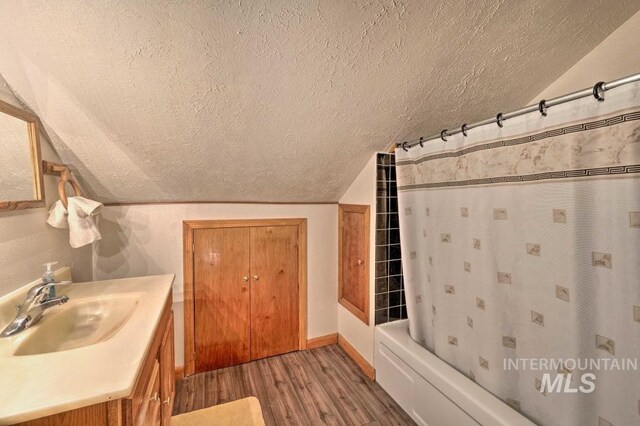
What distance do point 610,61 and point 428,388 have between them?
193 cm

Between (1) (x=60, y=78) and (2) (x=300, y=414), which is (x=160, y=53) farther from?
(2) (x=300, y=414)

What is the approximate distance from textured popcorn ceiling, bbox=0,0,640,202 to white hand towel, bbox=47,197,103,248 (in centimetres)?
31

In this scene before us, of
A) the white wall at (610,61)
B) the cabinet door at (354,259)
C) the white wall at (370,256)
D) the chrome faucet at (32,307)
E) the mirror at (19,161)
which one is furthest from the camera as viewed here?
the cabinet door at (354,259)

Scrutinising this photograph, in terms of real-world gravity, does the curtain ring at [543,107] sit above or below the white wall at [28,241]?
above

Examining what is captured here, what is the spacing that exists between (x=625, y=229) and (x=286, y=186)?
5.91ft

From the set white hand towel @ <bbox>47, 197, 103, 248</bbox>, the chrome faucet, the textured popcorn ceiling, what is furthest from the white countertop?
the textured popcorn ceiling

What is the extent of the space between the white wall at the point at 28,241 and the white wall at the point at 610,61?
2676 millimetres

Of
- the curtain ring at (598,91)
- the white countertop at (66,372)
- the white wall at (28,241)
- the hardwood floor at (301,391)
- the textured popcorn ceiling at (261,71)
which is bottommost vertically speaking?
the hardwood floor at (301,391)

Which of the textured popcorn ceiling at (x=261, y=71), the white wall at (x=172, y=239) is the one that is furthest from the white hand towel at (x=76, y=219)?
the white wall at (x=172, y=239)

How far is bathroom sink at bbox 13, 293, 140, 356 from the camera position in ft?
3.33

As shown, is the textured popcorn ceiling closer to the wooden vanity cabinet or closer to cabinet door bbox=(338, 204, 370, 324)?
cabinet door bbox=(338, 204, 370, 324)

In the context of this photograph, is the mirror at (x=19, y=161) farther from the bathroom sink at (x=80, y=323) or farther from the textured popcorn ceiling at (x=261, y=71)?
the bathroom sink at (x=80, y=323)

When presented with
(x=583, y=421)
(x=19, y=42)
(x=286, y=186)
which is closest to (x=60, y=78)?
(x=19, y=42)

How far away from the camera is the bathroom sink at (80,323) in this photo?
102cm
